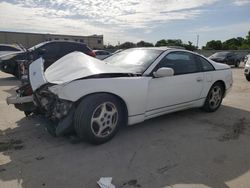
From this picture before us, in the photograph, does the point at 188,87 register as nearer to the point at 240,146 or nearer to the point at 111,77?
the point at 240,146

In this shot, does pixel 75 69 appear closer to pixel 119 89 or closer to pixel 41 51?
pixel 119 89

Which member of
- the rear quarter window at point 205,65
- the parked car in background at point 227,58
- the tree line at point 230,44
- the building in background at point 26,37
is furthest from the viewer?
the tree line at point 230,44

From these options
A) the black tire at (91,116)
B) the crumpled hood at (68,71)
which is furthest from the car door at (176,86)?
the black tire at (91,116)

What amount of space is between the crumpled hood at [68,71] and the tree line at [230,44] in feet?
201

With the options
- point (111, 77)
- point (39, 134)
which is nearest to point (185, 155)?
point (111, 77)

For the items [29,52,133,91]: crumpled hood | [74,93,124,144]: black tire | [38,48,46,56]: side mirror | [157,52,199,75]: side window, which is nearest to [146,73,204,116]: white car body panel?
[157,52,199,75]: side window

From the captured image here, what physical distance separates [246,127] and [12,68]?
9421 millimetres

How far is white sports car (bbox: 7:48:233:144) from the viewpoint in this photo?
3.83 meters

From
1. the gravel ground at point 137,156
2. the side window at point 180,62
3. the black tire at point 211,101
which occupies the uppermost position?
the side window at point 180,62

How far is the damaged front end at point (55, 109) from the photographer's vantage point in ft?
12.6

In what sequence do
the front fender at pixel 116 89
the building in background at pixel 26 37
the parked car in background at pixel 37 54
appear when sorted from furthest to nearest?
1. the building in background at pixel 26 37
2. the parked car in background at pixel 37 54
3. the front fender at pixel 116 89

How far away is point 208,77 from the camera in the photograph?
5.77 m

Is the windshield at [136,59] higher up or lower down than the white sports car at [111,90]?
higher up

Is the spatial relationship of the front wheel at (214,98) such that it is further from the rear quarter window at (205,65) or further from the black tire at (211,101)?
the rear quarter window at (205,65)
